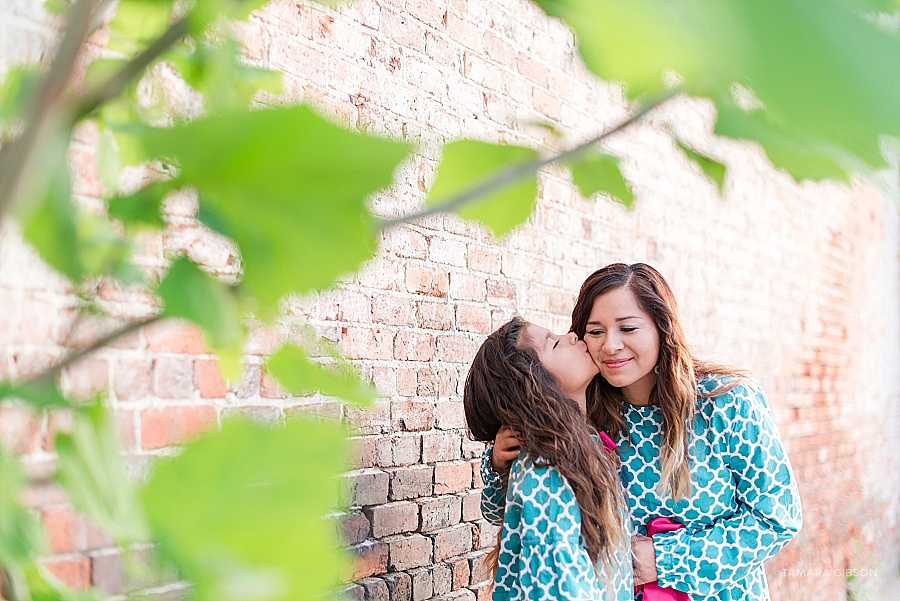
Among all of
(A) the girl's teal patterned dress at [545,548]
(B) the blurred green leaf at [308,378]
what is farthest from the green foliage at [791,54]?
(A) the girl's teal patterned dress at [545,548]

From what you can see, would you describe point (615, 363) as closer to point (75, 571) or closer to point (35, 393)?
point (75, 571)

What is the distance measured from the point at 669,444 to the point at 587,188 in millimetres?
2025

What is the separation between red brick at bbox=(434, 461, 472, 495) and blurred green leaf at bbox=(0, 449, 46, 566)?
6.74 ft

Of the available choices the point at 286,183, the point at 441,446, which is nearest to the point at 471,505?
the point at 441,446

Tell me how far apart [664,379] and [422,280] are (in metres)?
0.71

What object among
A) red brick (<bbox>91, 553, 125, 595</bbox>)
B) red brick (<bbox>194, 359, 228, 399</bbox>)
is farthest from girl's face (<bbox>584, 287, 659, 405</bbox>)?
red brick (<bbox>91, 553, 125, 595</bbox>)

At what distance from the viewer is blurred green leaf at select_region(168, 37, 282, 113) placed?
1.73 feet

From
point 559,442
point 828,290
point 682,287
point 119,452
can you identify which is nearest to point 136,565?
point 119,452

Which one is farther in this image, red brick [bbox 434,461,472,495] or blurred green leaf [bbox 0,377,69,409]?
red brick [bbox 434,461,472,495]

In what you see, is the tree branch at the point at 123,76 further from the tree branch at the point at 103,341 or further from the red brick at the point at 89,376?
the red brick at the point at 89,376

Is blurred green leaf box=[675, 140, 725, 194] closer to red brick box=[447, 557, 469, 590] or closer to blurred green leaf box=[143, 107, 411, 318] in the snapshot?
blurred green leaf box=[143, 107, 411, 318]

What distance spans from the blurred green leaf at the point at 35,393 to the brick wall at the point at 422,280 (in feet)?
0.09

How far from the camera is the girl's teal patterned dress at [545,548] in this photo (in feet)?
5.97

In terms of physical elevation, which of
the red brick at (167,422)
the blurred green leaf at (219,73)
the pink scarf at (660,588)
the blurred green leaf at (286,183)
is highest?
the blurred green leaf at (219,73)
